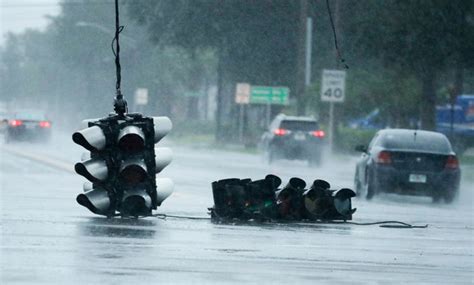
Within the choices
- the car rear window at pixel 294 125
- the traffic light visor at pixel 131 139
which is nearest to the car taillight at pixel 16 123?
the car rear window at pixel 294 125

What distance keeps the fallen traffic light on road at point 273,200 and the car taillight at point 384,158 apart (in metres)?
9.42

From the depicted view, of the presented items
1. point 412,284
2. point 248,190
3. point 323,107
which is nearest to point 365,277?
point 412,284

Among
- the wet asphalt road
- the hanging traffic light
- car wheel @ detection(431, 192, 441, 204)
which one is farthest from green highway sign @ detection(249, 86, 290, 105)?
the hanging traffic light

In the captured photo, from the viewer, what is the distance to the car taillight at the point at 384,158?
102ft

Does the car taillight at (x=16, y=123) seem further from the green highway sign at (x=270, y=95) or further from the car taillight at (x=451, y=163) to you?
the car taillight at (x=451, y=163)

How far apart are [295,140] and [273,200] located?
29.4 m

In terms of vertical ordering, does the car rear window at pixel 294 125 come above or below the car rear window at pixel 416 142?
below

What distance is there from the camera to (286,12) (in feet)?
231

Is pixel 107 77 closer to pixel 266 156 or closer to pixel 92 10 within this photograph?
pixel 92 10

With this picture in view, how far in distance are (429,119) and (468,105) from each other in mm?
14337

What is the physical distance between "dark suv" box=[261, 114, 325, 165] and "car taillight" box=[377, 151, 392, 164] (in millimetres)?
19161

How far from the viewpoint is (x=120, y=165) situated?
20000 mm

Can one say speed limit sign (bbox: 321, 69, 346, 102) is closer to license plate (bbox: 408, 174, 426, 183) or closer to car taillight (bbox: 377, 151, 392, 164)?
car taillight (bbox: 377, 151, 392, 164)

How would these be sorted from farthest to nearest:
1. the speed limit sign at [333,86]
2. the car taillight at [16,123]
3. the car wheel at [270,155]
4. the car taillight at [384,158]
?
the car taillight at [16,123]
the car wheel at [270,155]
the speed limit sign at [333,86]
the car taillight at [384,158]
